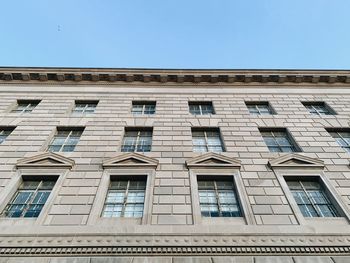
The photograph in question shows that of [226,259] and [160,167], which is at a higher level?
[160,167]

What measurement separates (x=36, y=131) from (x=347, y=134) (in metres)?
17.0

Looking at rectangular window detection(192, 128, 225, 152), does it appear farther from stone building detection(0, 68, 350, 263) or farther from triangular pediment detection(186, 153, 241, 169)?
triangular pediment detection(186, 153, 241, 169)

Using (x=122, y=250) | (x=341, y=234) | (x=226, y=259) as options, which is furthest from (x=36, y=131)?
(x=341, y=234)

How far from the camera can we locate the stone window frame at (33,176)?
8.45 meters

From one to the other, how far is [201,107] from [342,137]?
320 inches

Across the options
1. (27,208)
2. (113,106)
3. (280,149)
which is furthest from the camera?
(113,106)

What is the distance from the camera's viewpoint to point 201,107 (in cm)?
1619

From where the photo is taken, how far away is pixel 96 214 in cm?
858

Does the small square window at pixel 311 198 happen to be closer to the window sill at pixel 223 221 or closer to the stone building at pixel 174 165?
the stone building at pixel 174 165

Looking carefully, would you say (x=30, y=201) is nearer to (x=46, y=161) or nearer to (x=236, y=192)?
(x=46, y=161)

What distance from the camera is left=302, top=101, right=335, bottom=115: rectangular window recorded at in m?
15.6

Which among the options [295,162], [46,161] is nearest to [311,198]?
[295,162]

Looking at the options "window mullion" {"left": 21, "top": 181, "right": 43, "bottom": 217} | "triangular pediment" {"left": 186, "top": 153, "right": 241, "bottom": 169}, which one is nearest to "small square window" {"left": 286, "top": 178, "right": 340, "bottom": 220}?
"triangular pediment" {"left": 186, "top": 153, "right": 241, "bottom": 169}

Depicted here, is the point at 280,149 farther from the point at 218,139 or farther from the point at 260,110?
the point at 260,110
